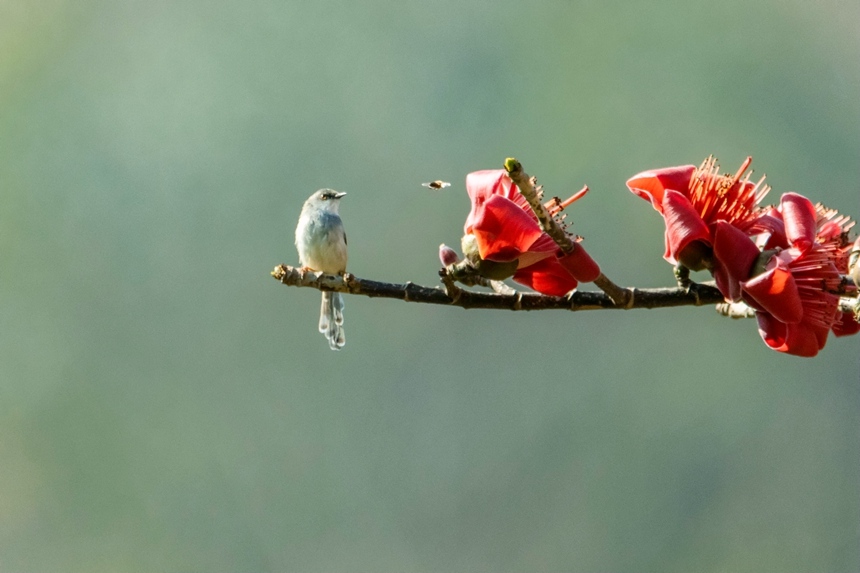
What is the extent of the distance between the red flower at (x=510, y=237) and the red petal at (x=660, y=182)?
16 centimetres

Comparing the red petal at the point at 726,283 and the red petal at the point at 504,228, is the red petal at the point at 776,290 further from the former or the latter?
the red petal at the point at 504,228

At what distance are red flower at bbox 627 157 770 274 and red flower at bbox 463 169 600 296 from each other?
16 centimetres

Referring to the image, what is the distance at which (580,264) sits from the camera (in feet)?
3.67

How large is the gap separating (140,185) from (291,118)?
13.6 meters

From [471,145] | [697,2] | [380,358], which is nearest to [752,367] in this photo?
[380,358]

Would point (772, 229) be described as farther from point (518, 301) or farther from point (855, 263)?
point (518, 301)

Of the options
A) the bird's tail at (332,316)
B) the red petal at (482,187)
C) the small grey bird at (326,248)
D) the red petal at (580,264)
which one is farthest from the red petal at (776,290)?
the bird's tail at (332,316)

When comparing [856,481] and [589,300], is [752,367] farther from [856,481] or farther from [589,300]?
[589,300]

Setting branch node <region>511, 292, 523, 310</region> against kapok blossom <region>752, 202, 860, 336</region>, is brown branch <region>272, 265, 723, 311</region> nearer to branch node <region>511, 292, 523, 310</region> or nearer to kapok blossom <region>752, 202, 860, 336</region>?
branch node <region>511, 292, 523, 310</region>

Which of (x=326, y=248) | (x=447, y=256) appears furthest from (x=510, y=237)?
(x=326, y=248)

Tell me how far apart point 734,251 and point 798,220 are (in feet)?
0.39

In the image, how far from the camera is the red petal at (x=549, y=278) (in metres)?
1.25

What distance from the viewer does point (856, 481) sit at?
31.3m

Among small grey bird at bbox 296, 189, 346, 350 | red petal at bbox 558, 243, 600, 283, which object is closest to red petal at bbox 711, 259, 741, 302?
→ red petal at bbox 558, 243, 600, 283
